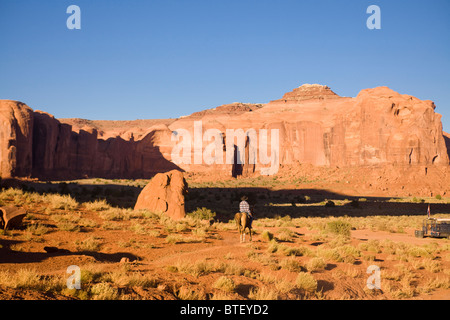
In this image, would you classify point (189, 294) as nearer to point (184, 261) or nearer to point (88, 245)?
point (184, 261)

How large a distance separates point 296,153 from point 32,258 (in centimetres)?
7983

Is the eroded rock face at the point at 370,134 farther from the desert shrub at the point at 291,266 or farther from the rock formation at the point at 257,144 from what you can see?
the desert shrub at the point at 291,266

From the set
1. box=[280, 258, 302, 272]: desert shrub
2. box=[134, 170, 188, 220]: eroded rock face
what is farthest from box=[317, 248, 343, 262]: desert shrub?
box=[134, 170, 188, 220]: eroded rock face

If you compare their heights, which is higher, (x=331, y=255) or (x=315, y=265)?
(x=315, y=265)

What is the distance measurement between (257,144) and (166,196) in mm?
68190

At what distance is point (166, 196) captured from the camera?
22719 mm

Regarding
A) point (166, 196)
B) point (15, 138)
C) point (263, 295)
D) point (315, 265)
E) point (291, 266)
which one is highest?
point (15, 138)

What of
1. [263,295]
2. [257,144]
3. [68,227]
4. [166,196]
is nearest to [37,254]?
[68,227]

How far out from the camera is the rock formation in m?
58.2

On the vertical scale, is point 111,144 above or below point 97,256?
above

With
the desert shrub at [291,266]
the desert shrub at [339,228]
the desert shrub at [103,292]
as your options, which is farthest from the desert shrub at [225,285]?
the desert shrub at [339,228]
